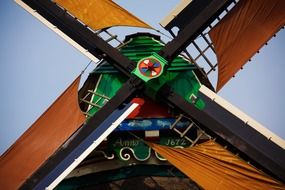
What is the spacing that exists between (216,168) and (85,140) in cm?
196

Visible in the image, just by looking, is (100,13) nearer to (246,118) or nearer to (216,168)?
(246,118)

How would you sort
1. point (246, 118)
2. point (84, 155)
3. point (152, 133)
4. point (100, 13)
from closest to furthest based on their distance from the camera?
1. point (84, 155)
2. point (246, 118)
3. point (152, 133)
4. point (100, 13)

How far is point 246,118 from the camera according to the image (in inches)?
204

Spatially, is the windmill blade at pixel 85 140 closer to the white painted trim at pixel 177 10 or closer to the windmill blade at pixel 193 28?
the windmill blade at pixel 193 28

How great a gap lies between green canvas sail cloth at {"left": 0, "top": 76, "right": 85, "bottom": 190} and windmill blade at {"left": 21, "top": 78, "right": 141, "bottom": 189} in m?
0.23

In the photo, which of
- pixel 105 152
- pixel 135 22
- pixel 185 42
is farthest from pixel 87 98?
pixel 185 42

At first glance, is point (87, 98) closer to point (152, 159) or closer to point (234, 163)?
point (152, 159)

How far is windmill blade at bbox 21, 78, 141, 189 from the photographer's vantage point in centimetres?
514

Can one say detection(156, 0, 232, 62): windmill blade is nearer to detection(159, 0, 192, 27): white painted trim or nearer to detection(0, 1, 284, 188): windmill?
detection(0, 1, 284, 188): windmill

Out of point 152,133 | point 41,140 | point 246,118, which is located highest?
point 246,118

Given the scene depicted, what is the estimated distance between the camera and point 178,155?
5.32 m

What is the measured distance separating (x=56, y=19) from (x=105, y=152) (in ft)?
7.99

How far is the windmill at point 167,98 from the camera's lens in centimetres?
517

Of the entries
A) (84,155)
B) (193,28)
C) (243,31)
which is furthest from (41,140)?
(243,31)
